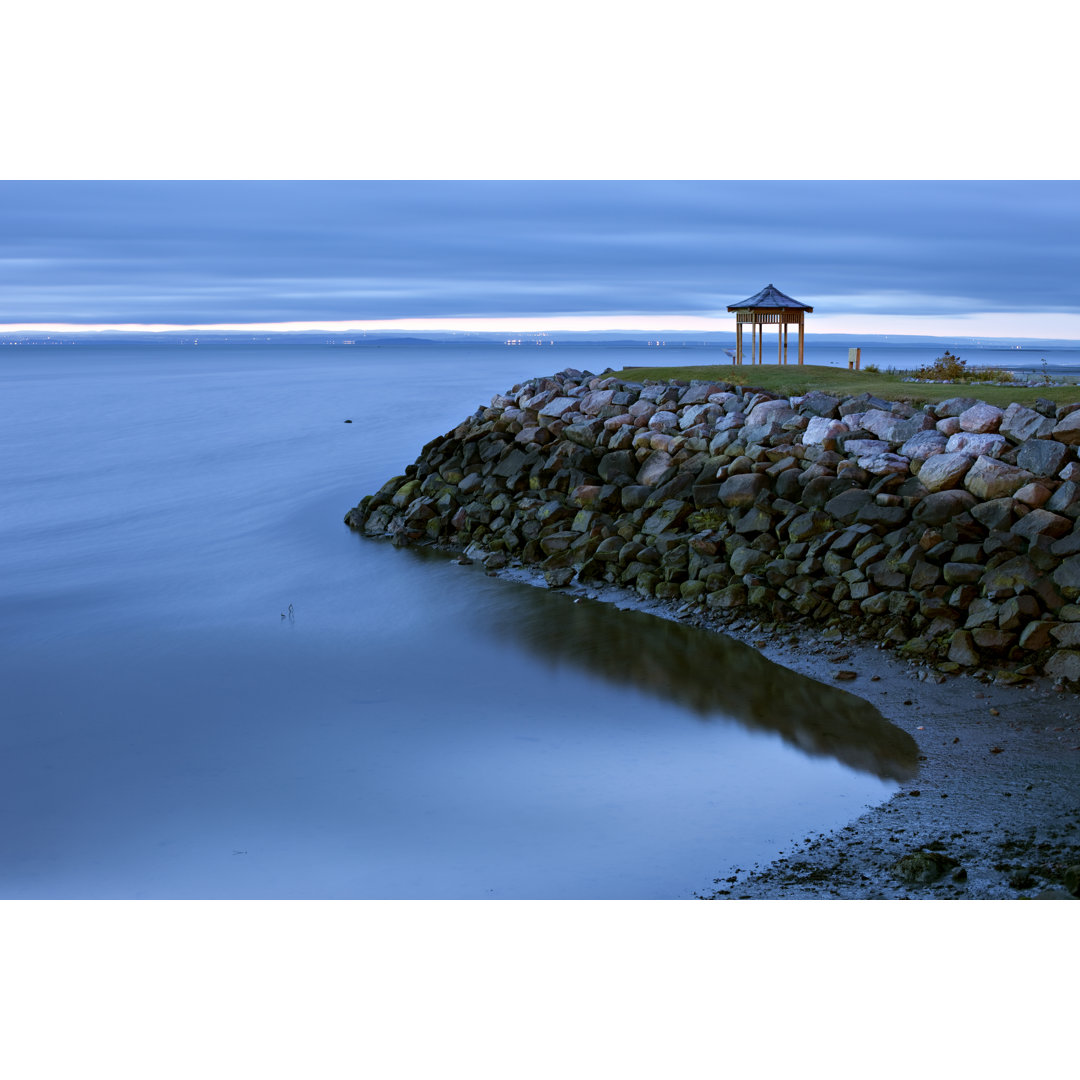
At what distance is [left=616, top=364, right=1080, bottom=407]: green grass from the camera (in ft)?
47.3

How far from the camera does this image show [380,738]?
348 inches

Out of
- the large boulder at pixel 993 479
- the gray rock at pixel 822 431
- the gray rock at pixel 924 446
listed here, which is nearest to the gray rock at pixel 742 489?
the gray rock at pixel 822 431

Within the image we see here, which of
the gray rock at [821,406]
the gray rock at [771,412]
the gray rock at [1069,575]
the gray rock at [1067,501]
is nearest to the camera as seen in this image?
the gray rock at [1069,575]

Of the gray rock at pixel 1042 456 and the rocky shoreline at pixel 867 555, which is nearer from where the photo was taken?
the rocky shoreline at pixel 867 555

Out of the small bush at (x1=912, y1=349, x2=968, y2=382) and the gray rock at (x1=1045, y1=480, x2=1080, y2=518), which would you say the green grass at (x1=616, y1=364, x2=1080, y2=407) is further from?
the gray rock at (x1=1045, y1=480, x2=1080, y2=518)

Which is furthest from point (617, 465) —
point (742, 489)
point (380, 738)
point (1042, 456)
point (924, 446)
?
point (380, 738)

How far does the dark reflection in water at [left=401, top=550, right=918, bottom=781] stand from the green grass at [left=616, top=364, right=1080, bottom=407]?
5467 millimetres

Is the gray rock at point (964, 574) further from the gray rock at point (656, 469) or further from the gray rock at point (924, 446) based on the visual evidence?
the gray rock at point (656, 469)

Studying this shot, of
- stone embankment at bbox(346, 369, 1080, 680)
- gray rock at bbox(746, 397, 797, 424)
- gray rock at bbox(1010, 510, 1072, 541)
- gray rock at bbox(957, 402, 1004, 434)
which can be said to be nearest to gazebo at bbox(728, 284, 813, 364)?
stone embankment at bbox(346, 369, 1080, 680)

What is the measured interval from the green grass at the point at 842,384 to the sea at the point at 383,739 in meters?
6.09

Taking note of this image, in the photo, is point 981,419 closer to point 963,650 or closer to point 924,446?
point 924,446

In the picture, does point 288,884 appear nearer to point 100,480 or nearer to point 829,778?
point 829,778

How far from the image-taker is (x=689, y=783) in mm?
7672

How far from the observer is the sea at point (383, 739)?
6707 mm
